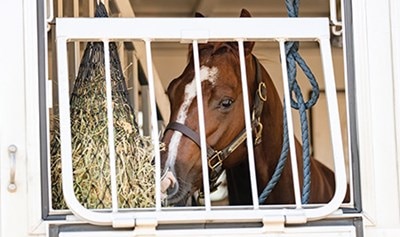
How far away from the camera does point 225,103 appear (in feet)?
6.01

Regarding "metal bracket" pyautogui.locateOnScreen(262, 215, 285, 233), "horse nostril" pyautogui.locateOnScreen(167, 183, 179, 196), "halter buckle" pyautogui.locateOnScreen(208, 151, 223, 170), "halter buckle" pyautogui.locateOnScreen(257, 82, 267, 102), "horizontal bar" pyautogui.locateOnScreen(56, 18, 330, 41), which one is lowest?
"metal bracket" pyautogui.locateOnScreen(262, 215, 285, 233)

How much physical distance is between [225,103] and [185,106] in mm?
131

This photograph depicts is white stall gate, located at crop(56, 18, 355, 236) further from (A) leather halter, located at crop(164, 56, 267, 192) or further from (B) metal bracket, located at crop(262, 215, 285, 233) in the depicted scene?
(A) leather halter, located at crop(164, 56, 267, 192)

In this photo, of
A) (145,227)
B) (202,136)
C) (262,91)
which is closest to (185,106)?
(262,91)

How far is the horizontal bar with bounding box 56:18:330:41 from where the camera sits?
125 centimetres

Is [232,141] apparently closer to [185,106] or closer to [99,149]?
[185,106]

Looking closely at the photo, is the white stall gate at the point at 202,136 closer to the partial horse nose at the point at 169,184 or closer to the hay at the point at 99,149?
the hay at the point at 99,149

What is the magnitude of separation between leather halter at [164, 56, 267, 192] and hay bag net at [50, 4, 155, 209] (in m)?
0.17

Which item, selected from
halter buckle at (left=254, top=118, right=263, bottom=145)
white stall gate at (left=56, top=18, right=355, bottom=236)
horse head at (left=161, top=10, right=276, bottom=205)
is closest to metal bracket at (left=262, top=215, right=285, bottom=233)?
white stall gate at (left=56, top=18, right=355, bottom=236)

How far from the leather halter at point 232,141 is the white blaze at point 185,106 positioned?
18mm

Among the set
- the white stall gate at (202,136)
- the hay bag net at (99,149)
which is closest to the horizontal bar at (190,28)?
the white stall gate at (202,136)

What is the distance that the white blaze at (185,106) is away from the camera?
1.71 metres

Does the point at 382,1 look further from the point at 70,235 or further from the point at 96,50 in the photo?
the point at 70,235

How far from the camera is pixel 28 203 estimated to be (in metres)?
1.22
